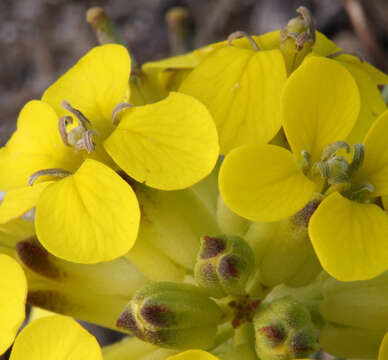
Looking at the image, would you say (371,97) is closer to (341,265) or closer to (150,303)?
(341,265)

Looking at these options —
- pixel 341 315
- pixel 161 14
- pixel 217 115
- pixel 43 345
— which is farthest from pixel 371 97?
pixel 161 14

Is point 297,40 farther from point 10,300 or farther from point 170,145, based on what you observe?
point 10,300

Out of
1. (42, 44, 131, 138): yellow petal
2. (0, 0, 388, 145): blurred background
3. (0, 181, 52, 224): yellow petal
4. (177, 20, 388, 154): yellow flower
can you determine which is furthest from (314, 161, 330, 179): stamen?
(0, 0, 388, 145): blurred background

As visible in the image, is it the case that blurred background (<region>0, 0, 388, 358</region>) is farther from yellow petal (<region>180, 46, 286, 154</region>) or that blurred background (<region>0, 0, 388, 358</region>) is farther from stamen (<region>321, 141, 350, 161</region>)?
stamen (<region>321, 141, 350, 161</region>)

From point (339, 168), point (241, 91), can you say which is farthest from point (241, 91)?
point (339, 168)

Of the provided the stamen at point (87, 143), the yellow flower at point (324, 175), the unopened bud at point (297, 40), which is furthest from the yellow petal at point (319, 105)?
the stamen at point (87, 143)

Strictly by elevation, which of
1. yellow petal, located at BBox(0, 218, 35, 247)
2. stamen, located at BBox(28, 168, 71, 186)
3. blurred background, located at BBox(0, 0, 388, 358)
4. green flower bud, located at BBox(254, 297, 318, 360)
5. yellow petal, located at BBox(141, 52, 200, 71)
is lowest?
blurred background, located at BBox(0, 0, 388, 358)

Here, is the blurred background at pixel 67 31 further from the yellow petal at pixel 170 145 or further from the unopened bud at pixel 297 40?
the yellow petal at pixel 170 145
